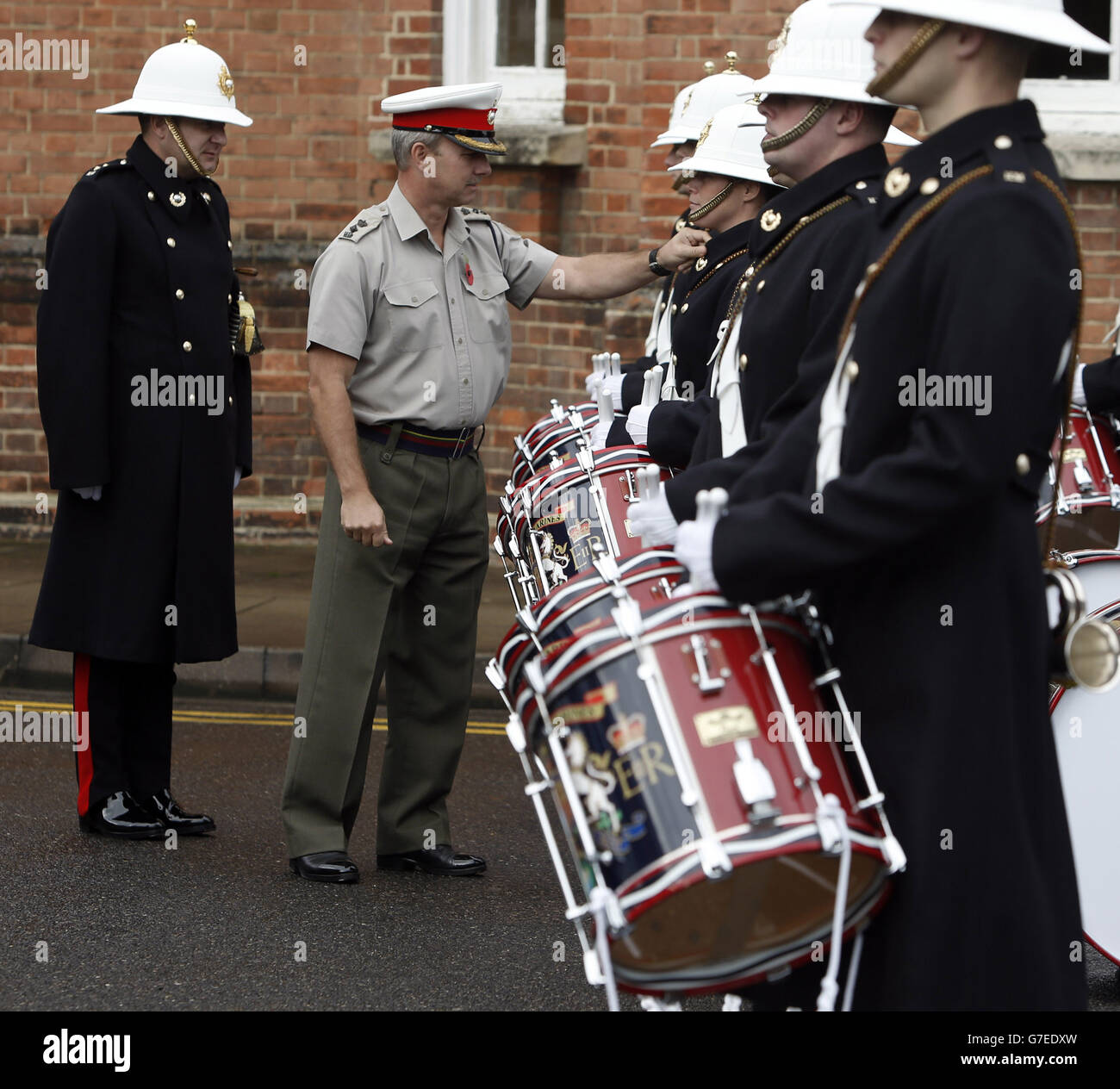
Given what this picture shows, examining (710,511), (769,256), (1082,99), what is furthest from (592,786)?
(1082,99)

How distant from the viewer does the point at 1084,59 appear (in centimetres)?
945

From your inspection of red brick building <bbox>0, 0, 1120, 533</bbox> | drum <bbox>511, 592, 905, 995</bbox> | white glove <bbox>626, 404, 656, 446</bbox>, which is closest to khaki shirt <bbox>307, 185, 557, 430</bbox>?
white glove <bbox>626, 404, 656, 446</bbox>

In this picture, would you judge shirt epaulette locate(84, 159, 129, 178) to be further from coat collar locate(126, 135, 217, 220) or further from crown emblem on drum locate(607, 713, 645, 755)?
crown emblem on drum locate(607, 713, 645, 755)

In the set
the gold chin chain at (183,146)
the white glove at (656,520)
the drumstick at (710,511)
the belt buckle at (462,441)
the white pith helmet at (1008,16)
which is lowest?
the belt buckle at (462,441)

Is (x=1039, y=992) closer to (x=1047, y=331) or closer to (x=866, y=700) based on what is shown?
(x=866, y=700)

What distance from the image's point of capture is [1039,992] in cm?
253

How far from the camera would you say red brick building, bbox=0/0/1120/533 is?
9.83m

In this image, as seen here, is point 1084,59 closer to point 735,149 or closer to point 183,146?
point 735,149

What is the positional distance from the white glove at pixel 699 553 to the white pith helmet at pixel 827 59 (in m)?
1.16

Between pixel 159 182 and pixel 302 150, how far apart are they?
491 centimetres

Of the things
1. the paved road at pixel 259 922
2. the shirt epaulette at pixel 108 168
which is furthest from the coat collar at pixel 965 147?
the shirt epaulette at pixel 108 168

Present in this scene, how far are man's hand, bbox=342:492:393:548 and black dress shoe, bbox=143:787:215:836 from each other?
123cm

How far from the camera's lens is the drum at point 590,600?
104 inches

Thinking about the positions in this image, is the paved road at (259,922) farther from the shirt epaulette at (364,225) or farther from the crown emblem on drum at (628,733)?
the shirt epaulette at (364,225)
